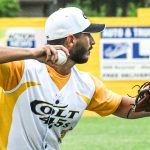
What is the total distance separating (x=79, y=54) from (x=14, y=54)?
971mm

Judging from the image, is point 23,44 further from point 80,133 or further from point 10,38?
point 80,133

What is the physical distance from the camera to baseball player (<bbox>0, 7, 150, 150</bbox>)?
5957 mm

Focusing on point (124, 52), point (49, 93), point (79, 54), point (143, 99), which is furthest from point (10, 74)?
point (124, 52)

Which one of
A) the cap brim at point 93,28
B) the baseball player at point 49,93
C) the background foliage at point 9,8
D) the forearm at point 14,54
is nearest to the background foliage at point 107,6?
the background foliage at point 9,8

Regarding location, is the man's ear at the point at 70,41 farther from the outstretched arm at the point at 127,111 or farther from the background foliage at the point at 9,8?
the background foliage at the point at 9,8

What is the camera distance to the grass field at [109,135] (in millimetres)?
12508

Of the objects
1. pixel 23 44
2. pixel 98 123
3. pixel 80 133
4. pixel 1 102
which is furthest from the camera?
pixel 23 44

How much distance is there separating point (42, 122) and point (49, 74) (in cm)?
38

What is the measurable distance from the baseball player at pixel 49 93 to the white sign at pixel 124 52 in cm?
1207

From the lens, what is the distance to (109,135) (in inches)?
548

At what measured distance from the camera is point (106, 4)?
170 feet

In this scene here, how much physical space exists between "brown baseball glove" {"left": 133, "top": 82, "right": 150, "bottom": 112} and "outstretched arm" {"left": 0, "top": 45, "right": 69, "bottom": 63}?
136cm

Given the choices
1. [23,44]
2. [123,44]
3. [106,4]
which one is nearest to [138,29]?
[123,44]

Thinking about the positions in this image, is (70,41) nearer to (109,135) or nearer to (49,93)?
(49,93)
